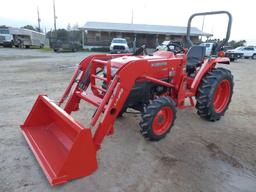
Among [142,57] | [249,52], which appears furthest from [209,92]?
[249,52]

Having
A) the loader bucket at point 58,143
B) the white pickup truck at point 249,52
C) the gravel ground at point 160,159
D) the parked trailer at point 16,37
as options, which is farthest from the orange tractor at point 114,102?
the parked trailer at point 16,37

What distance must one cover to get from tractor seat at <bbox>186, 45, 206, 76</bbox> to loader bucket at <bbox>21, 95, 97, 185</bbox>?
2.76 metres

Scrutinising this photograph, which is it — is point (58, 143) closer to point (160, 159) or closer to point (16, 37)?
point (160, 159)

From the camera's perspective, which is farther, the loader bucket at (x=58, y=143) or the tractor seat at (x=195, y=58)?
the tractor seat at (x=195, y=58)

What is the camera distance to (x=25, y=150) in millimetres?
2994

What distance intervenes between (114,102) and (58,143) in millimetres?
1011

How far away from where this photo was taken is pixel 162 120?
3.31 metres

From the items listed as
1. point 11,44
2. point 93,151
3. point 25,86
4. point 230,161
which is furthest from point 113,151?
point 11,44

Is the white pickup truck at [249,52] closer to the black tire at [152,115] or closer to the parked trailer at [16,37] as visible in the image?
the black tire at [152,115]

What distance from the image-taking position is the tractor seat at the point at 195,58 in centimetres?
432

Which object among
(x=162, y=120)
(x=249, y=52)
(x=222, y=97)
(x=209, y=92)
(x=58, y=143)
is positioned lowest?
(x=58, y=143)

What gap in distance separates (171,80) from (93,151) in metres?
1.91

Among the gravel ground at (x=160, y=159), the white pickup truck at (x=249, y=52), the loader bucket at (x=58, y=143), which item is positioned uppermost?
the white pickup truck at (x=249, y=52)

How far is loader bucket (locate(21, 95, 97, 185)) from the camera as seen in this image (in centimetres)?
230
